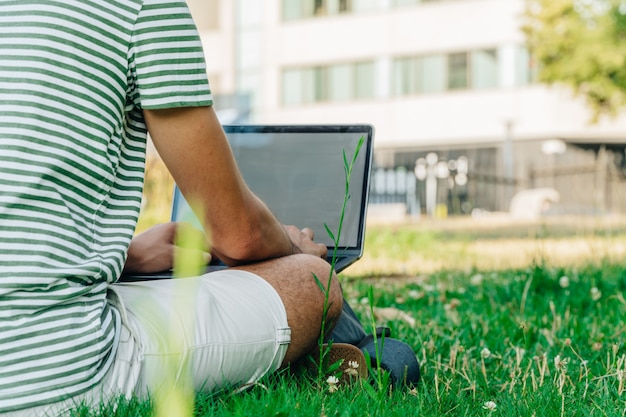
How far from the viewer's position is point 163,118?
1.72 meters

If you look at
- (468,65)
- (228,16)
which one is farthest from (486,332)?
(228,16)

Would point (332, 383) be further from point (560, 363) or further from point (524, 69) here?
point (524, 69)

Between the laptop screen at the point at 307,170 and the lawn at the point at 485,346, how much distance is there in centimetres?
28

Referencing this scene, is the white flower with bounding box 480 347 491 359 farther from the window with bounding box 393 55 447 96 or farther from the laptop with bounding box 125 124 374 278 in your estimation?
the window with bounding box 393 55 447 96

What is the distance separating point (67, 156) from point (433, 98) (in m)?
26.7

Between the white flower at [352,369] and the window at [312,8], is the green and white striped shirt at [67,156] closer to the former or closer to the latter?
the white flower at [352,369]

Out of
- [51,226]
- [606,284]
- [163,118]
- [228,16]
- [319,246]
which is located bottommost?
[606,284]

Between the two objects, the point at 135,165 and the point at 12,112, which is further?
the point at 135,165

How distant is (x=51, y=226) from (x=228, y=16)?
103 ft

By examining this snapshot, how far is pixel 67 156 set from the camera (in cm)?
158

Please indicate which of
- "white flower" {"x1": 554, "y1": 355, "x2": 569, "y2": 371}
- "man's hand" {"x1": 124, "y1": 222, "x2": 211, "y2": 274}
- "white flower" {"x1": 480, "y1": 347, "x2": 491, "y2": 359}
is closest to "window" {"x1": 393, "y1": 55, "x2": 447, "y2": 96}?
"white flower" {"x1": 480, "y1": 347, "x2": 491, "y2": 359}

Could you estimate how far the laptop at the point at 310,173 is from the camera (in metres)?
2.65

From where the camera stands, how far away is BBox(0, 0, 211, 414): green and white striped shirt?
154 cm

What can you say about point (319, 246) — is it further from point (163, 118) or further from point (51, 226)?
point (51, 226)
